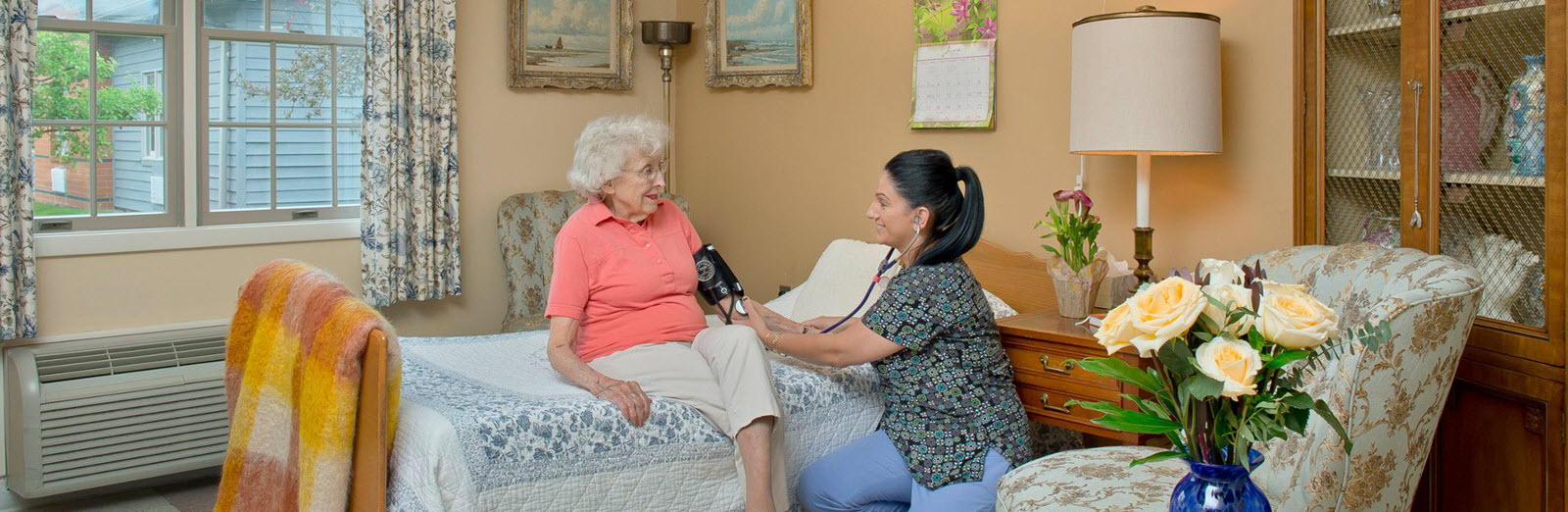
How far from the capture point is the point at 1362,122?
2.50 metres

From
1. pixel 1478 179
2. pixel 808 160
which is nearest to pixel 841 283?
pixel 808 160

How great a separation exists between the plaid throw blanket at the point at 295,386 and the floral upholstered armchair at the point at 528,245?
4.93 ft

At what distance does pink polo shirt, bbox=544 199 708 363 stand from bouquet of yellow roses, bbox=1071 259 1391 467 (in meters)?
1.55

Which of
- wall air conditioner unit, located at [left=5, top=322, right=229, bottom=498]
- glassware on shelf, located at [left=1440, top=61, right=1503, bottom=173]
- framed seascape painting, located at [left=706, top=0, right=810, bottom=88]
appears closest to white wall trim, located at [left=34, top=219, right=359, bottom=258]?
wall air conditioner unit, located at [left=5, top=322, right=229, bottom=498]

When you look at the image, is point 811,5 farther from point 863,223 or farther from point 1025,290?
point 1025,290

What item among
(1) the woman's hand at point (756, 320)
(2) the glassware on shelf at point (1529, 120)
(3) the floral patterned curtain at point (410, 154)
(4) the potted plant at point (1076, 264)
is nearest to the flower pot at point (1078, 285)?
(4) the potted plant at point (1076, 264)

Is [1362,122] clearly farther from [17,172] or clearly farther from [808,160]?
[17,172]

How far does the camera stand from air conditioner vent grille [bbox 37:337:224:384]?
11.4 ft

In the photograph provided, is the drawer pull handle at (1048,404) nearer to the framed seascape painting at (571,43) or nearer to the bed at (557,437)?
the bed at (557,437)

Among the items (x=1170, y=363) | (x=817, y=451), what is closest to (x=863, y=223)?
(x=817, y=451)

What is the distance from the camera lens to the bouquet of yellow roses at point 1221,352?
50.4 inches

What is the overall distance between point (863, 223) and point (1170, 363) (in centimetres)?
273

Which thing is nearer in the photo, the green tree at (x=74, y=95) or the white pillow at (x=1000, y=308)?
the white pillow at (x=1000, y=308)

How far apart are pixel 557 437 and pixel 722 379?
1.32 feet
